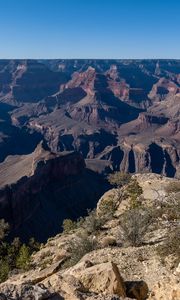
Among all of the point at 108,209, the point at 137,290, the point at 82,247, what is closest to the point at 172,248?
the point at 137,290

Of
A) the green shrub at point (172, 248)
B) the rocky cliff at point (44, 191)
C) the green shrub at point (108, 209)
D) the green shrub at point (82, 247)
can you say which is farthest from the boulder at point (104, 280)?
the rocky cliff at point (44, 191)

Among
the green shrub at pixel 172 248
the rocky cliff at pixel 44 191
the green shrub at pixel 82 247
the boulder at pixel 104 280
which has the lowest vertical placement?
the rocky cliff at pixel 44 191

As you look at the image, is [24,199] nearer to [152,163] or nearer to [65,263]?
[65,263]

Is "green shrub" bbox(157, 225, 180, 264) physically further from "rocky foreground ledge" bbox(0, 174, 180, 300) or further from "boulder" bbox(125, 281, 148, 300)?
"boulder" bbox(125, 281, 148, 300)

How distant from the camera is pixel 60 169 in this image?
117000mm

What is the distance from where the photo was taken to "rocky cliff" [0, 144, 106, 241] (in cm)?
9138

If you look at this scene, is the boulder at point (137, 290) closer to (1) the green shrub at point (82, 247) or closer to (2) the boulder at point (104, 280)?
(2) the boulder at point (104, 280)

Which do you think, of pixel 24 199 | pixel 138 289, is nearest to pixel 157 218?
pixel 138 289

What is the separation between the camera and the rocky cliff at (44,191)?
91375mm

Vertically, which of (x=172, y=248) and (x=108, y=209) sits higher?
(x=172, y=248)

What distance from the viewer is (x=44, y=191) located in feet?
356

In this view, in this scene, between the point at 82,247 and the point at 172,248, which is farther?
the point at 82,247

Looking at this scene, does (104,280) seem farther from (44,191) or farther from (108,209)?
(44,191)

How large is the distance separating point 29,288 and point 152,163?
18581 cm
